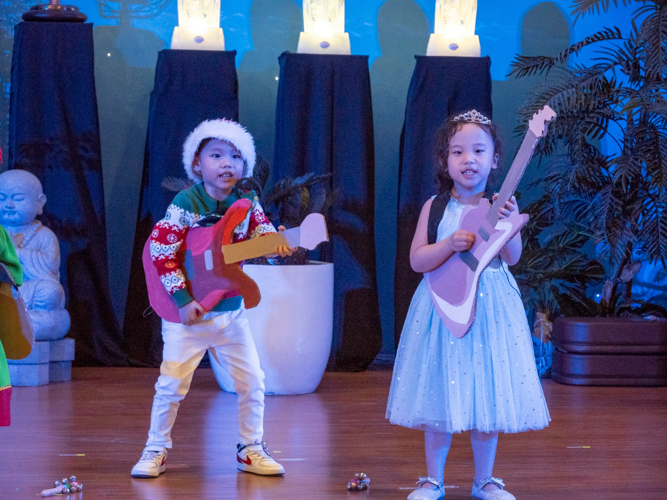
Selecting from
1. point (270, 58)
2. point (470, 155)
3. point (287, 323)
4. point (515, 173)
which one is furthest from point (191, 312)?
point (270, 58)

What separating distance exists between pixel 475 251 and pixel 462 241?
4 cm

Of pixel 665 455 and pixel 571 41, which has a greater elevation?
pixel 571 41

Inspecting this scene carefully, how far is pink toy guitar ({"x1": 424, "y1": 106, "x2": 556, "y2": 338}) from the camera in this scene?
208cm

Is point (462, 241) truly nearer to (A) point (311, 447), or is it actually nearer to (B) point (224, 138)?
(B) point (224, 138)

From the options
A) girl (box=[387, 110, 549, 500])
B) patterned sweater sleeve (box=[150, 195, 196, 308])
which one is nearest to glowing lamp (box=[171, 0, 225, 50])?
patterned sweater sleeve (box=[150, 195, 196, 308])

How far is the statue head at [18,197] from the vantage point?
13.9ft

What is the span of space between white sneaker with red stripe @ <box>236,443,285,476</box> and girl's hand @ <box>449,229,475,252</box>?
3.07 feet

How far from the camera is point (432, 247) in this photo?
2355 millimetres

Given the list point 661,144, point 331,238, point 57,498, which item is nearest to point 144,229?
point 331,238

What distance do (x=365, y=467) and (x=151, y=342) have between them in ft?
7.49

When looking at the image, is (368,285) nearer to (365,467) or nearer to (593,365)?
(593,365)

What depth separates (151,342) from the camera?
4.70m

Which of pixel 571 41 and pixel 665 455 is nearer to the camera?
pixel 665 455

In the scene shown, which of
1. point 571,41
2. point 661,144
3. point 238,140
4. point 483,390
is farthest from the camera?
point 571,41
